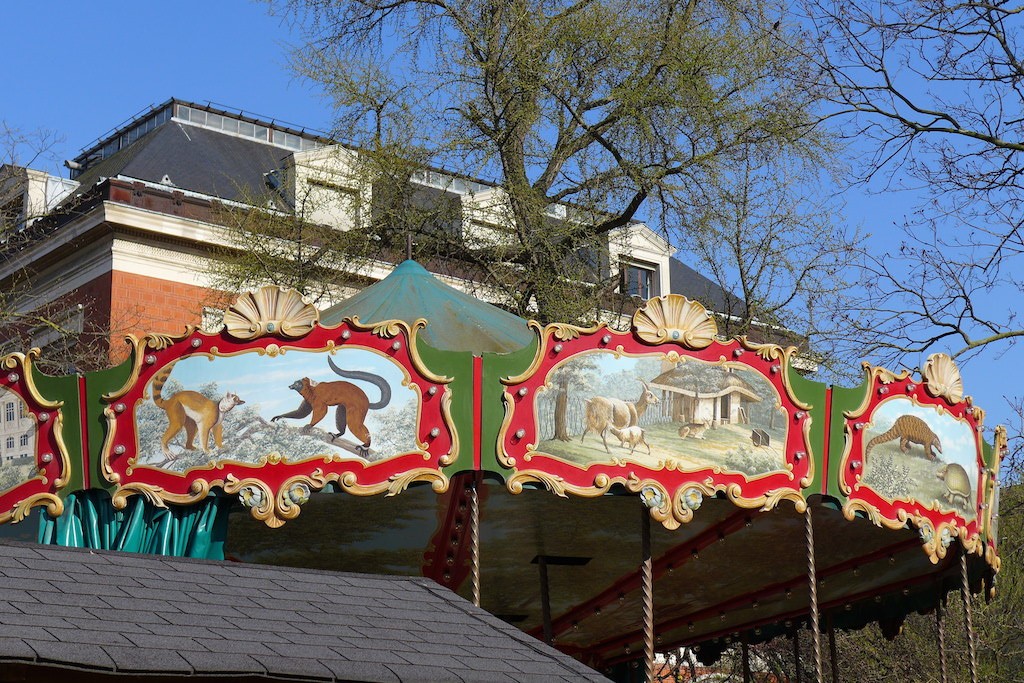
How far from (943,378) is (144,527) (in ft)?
21.1

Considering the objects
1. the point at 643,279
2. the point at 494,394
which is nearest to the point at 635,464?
the point at 494,394

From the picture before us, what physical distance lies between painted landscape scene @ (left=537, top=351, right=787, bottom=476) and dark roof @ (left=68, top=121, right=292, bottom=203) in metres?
18.6

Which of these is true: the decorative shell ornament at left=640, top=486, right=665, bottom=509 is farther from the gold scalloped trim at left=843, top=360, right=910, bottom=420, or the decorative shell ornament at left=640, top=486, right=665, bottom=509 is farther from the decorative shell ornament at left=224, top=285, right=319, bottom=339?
the decorative shell ornament at left=224, top=285, right=319, bottom=339

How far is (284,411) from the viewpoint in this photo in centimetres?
1120

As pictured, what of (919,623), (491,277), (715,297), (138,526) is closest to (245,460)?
(138,526)

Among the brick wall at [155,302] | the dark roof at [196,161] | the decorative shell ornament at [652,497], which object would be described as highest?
the dark roof at [196,161]

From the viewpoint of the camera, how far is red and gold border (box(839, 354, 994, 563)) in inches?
477

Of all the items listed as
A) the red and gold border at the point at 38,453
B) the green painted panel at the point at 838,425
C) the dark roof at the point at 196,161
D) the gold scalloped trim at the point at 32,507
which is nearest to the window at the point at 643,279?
the dark roof at the point at 196,161

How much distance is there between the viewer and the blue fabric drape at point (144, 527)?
11297mm

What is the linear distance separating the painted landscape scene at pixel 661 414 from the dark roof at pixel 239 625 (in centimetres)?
237

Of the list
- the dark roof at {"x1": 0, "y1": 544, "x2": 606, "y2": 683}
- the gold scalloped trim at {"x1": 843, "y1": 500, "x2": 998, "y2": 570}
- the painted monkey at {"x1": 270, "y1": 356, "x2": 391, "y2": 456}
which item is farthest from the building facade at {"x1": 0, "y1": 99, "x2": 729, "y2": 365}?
the dark roof at {"x1": 0, "y1": 544, "x2": 606, "y2": 683}

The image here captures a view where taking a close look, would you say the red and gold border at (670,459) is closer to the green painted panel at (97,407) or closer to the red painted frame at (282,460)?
the red painted frame at (282,460)

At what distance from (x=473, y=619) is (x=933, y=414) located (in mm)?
5389

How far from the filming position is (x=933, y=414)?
12.7m
